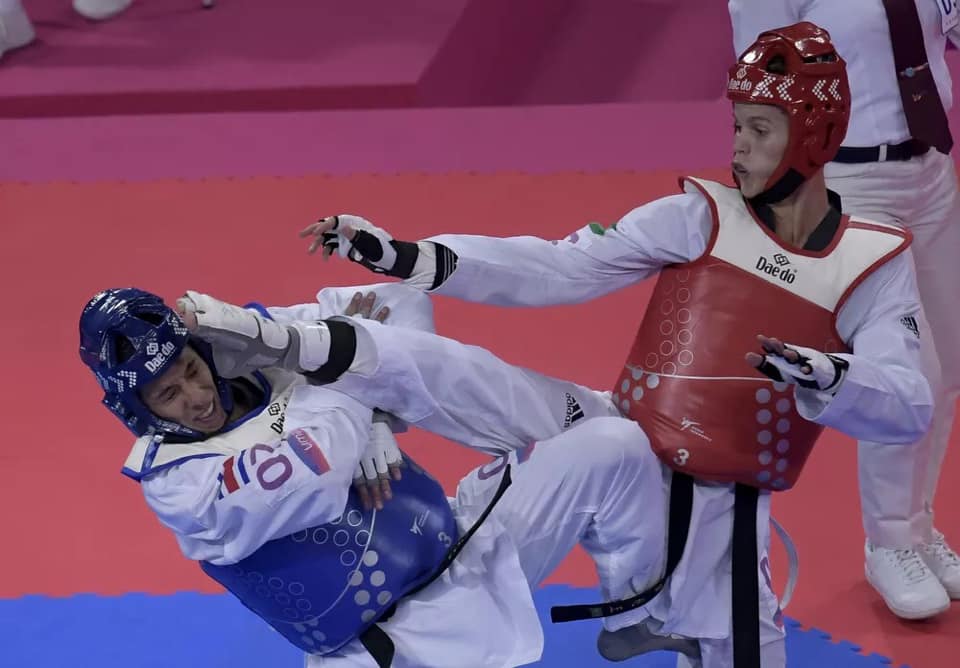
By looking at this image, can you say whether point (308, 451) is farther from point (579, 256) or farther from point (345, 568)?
point (579, 256)

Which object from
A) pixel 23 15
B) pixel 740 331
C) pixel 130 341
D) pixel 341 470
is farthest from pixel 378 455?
pixel 23 15

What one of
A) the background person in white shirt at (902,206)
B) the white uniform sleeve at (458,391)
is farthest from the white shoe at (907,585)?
the white uniform sleeve at (458,391)

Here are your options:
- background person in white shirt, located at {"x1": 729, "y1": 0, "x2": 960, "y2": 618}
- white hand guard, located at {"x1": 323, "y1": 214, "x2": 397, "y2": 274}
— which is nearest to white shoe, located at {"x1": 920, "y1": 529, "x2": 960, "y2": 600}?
background person in white shirt, located at {"x1": 729, "y1": 0, "x2": 960, "y2": 618}

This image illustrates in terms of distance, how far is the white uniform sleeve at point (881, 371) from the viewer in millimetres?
3217

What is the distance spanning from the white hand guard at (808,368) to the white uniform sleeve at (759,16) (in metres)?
1.38

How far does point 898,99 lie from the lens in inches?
164

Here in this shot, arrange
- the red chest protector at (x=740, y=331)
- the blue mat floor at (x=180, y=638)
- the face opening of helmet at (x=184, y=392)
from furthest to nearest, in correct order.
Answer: the blue mat floor at (x=180, y=638) → the red chest protector at (x=740, y=331) → the face opening of helmet at (x=184, y=392)

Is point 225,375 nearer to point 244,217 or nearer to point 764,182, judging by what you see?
point 764,182

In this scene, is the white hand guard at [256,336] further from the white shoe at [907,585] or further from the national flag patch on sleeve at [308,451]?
the white shoe at [907,585]

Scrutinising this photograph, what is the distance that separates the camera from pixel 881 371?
3.27 metres

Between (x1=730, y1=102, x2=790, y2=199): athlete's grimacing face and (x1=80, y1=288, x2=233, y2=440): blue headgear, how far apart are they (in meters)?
1.42

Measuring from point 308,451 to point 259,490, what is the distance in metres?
0.14

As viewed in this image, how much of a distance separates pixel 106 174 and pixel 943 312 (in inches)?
198

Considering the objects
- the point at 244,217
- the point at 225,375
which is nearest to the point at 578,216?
the point at 244,217
